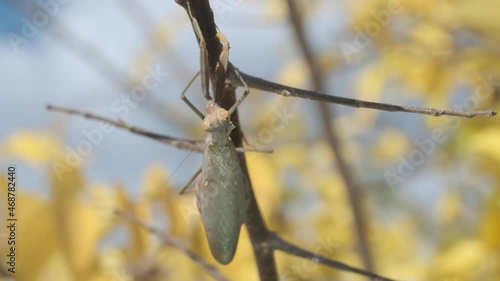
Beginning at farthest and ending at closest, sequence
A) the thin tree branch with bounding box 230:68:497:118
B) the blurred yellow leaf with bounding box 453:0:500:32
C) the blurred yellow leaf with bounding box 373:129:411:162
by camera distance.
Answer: the blurred yellow leaf with bounding box 373:129:411:162 → the blurred yellow leaf with bounding box 453:0:500:32 → the thin tree branch with bounding box 230:68:497:118

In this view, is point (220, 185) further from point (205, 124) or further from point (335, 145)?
point (335, 145)

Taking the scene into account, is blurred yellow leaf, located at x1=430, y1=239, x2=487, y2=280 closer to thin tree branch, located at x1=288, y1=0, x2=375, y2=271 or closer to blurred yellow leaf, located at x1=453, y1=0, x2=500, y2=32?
thin tree branch, located at x1=288, y1=0, x2=375, y2=271

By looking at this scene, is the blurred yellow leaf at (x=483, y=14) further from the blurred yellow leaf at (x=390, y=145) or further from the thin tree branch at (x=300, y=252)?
Answer: the blurred yellow leaf at (x=390, y=145)

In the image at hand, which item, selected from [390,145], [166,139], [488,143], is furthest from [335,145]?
[390,145]

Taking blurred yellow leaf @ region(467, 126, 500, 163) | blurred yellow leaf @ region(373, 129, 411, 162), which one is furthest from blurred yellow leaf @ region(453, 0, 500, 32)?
blurred yellow leaf @ region(373, 129, 411, 162)

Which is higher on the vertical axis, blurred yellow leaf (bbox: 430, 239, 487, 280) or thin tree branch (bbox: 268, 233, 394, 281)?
blurred yellow leaf (bbox: 430, 239, 487, 280)

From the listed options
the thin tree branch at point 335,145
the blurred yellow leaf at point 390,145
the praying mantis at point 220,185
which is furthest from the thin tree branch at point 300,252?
the blurred yellow leaf at point 390,145

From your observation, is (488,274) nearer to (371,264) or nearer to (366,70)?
(371,264)

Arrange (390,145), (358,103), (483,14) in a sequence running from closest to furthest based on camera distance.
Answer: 1. (358,103)
2. (483,14)
3. (390,145)

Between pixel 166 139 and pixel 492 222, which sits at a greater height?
pixel 492 222

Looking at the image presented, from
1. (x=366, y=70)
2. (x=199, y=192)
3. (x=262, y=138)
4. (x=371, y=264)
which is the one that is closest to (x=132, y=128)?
(x=199, y=192)

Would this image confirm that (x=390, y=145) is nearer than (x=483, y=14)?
No

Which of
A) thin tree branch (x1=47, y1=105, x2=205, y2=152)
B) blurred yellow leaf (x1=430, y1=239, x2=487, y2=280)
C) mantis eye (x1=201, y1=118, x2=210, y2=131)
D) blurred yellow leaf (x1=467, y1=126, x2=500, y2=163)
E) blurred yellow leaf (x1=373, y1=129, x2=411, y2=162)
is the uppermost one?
blurred yellow leaf (x1=373, y1=129, x2=411, y2=162)
